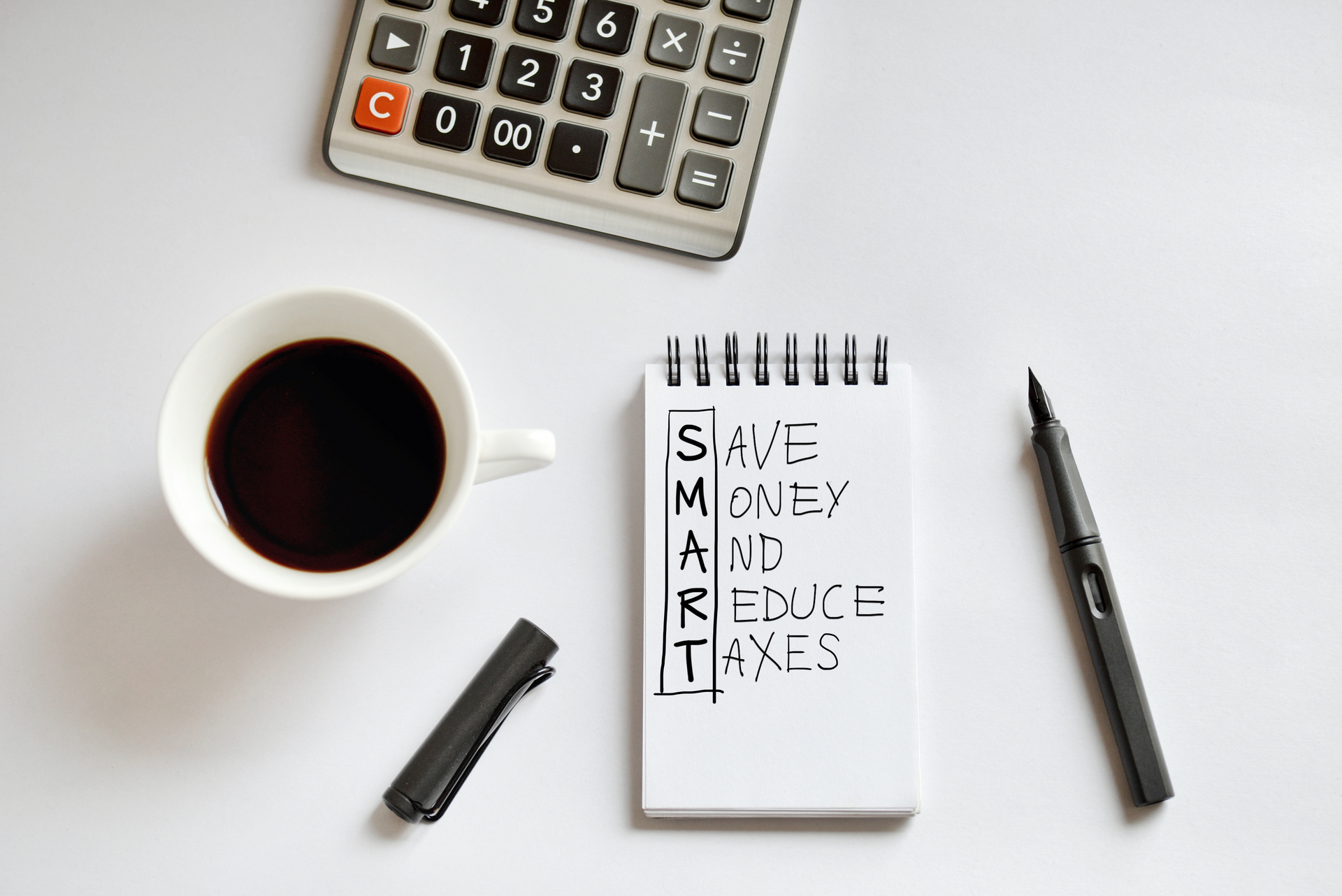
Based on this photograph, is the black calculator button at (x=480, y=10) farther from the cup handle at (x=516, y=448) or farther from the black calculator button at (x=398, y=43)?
the cup handle at (x=516, y=448)

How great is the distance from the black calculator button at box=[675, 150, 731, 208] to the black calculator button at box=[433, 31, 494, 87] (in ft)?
0.40

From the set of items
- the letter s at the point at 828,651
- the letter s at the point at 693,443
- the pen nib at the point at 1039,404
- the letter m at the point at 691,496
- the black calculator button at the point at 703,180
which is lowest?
the letter s at the point at 828,651

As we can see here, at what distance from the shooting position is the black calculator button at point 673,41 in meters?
0.49

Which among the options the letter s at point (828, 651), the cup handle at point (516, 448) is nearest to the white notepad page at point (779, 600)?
the letter s at point (828, 651)

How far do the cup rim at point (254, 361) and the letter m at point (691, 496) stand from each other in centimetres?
13

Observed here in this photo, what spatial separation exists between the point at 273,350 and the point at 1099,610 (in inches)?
17.3

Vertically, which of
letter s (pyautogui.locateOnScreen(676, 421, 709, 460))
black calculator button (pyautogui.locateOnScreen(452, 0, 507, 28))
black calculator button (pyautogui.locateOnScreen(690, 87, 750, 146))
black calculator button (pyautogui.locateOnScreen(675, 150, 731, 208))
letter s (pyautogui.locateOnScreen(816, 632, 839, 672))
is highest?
black calculator button (pyautogui.locateOnScreen(452, 0, 507, 28))

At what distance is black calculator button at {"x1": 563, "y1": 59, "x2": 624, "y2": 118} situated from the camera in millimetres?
486

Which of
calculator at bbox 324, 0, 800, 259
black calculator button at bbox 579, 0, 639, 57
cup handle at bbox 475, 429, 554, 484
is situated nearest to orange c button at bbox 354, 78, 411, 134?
calculator at bbox 324, 0, 800, 259

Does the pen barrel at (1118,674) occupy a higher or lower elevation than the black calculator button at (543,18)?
lower

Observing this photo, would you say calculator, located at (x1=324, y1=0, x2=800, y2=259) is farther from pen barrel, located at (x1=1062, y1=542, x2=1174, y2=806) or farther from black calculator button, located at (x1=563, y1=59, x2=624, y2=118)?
pen barrel, located at (x1=1062, y1=542, x2=1174, y2=806)

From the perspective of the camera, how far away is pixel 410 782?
0.46 meters

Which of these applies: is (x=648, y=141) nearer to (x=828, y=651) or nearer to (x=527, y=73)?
(x=527, y=73)

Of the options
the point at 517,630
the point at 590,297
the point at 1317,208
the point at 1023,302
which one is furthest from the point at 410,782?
the point at 1317,208
